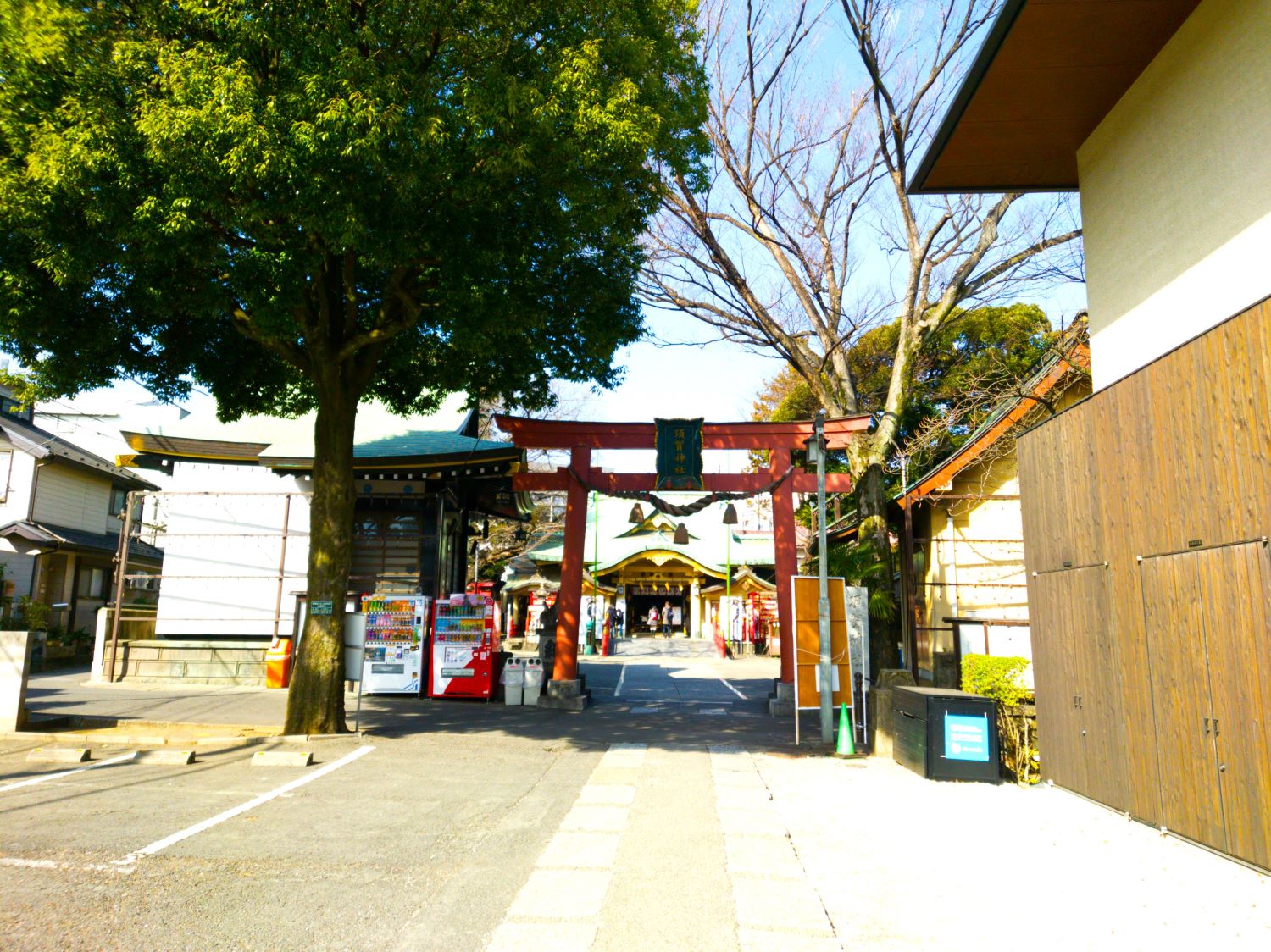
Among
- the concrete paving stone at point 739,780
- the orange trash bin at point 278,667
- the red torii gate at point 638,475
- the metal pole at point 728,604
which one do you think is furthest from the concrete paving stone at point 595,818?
the metal pole at point 728,604

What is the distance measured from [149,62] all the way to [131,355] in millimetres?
4604

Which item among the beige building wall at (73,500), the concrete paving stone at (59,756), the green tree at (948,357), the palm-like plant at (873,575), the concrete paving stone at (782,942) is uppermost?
the green tree at (948,357)

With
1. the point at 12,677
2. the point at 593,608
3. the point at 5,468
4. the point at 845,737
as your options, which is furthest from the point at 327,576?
the point at 593,608

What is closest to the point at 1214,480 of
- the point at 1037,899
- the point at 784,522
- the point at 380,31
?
the point at 1037,899

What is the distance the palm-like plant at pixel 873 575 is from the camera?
15164 mm

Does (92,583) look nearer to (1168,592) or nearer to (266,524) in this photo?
(266,524)

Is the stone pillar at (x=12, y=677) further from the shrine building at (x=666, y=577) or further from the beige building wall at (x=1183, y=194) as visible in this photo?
the shrine building at (x=666, y=577)

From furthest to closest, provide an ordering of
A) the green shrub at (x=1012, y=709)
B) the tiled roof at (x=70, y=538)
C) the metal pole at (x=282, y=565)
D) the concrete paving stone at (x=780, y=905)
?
the tiled roof at (x=70, y=538)
the metal pole at (x=282, y=565)
the green shrub at (x=1012, y=709)
the concrete paving stone at (x=780, y=905)

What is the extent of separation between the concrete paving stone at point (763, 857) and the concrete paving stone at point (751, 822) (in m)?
0.18

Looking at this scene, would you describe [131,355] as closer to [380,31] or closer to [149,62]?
[149,62]

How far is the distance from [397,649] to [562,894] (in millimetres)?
11931

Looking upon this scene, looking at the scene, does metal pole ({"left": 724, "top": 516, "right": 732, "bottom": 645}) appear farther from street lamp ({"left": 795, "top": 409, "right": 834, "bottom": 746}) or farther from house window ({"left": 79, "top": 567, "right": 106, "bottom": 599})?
street lamp ({"left": 795, "top": 409, "right": 834, "bottom": 746})

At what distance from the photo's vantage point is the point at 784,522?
16.9 metres

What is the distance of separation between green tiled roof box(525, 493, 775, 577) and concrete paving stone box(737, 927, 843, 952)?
3112 cm
